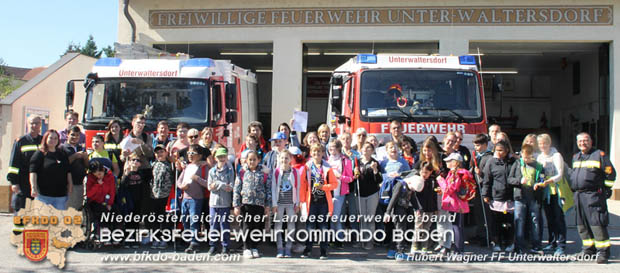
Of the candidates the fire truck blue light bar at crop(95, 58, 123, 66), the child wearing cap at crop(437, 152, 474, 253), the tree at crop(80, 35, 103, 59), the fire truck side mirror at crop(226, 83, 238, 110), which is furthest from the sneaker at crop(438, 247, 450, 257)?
the tree at crop(80, 35, 103, 59)

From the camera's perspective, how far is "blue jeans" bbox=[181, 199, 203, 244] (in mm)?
7312

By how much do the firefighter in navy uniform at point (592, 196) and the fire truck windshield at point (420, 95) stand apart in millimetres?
2084

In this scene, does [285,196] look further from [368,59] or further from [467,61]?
[467,61]

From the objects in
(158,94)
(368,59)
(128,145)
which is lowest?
(128,145)

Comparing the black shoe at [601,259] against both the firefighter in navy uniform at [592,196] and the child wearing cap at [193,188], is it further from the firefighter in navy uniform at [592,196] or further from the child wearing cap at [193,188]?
the child wearing cap at [193,188]

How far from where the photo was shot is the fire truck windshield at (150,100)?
30.3ft

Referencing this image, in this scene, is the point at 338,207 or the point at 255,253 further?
the point at 338,207

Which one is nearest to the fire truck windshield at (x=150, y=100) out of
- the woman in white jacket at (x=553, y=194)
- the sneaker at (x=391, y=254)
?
the sneaker at (x=391, y=254)

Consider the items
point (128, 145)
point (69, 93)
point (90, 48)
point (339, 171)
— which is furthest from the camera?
point (90, 48)

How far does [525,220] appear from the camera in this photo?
744 cm

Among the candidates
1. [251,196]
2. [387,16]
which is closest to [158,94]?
[251,196]

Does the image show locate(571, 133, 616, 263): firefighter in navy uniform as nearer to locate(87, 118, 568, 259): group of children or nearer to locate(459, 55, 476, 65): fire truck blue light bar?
locate(87, 118, 568, 259): group of children

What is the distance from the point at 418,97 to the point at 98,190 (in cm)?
521

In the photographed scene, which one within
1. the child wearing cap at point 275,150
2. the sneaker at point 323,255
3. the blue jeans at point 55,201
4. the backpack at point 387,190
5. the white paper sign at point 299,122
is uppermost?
the white paper sign at point 299,122
